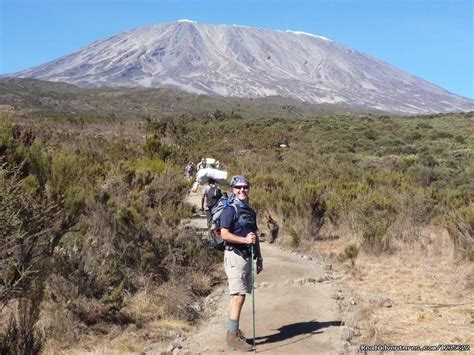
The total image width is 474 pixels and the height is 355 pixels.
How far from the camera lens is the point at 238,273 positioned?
4.61m

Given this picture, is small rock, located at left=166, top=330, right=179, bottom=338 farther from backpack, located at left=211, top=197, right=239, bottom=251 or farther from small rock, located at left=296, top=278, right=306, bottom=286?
small rock, located at left=296, top=278, right=306, bottom=286

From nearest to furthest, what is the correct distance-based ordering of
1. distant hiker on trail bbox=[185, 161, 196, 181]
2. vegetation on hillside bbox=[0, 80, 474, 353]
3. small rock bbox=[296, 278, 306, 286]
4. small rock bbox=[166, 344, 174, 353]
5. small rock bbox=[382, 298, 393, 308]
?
1. vegetation on hillside bbox=[0, 80, 474, 353]
2. small rock bbox=[166, 344, 174, 353]
3. small rock bbox=[382, 298, 393, 308]
4. small rock bbox=[296, 278, 306, 286]
5. distant hiker on trail bbox=[185, 161, 196, 181]

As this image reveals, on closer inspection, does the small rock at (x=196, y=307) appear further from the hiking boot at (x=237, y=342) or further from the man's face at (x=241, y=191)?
the man's face at (x=241, y=191)

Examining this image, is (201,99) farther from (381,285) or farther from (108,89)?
(381,285)

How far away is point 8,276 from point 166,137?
30304 mm

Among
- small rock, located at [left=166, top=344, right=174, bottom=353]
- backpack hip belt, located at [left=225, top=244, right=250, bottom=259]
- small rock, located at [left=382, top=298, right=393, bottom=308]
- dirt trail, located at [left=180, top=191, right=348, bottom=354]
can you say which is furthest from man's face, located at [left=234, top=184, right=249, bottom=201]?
small rock, located at [left=382, top=298, right=393, bottom=308]

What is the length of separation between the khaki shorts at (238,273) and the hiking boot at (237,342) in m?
0.38

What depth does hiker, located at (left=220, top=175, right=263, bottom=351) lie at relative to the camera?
15.0 ft

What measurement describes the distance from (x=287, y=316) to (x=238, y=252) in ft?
4.33

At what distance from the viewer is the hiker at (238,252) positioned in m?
4.56

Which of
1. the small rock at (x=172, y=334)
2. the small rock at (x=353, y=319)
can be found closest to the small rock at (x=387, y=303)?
the small rock at (x=353, y=319)

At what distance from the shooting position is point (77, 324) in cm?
497

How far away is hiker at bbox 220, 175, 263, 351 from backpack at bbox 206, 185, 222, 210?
171 inches

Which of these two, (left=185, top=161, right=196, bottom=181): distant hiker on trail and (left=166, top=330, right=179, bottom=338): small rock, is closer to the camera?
(left=166, top=330, right=179, bottom=338): small rock
